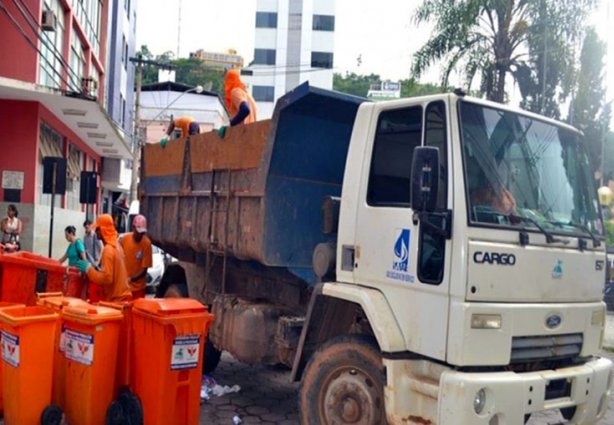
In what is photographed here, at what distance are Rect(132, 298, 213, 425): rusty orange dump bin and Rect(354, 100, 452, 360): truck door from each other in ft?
4.57

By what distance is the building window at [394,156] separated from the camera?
4172 millimetres

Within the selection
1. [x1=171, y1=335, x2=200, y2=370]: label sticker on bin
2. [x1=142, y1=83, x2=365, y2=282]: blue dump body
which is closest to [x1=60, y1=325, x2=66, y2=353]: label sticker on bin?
[x1=171, y1=335, x2=200, y2=370]: label sticker on bin

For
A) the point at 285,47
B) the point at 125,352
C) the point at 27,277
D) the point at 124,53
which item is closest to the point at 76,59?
the point at 124,53

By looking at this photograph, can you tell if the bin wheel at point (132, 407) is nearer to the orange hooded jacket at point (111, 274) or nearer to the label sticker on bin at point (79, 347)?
the label sticker on bin at point (79, 347)

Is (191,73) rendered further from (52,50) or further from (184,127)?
(184,127)

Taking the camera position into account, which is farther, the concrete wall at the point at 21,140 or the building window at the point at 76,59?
the building window at the point at 76,59

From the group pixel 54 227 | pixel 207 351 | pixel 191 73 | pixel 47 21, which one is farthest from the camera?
pixel 191 73

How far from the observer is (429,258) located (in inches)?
154

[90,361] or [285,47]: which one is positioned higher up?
[285,47]

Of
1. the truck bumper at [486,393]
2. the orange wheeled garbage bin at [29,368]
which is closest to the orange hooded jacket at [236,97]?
the orange wheeled garbage bin at [29,368]

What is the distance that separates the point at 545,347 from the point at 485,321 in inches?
23.6

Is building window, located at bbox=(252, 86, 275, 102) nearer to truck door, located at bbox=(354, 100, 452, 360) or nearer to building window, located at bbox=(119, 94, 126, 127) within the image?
building window, located at bbox=(119, 94, 126, 127)

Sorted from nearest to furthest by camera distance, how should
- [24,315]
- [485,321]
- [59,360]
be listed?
[485,321] < [24,315] < [59,360]

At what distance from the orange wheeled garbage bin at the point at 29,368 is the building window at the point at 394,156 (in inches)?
104
